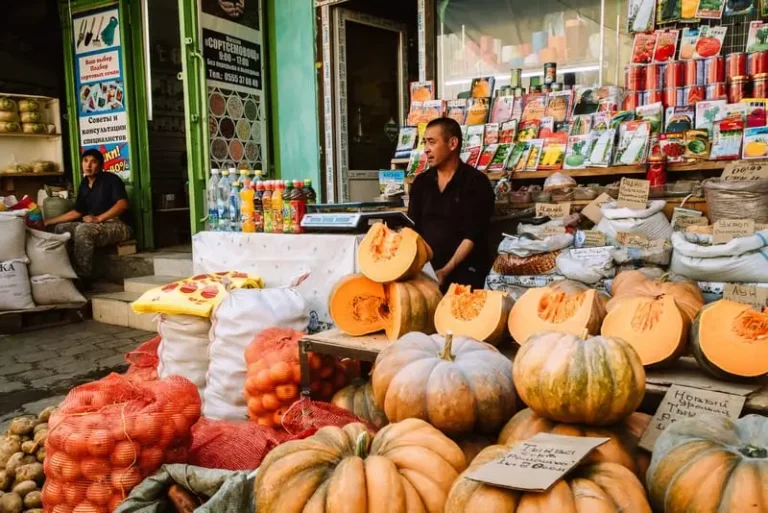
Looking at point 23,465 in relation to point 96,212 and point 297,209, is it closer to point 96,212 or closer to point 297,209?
point 297,209

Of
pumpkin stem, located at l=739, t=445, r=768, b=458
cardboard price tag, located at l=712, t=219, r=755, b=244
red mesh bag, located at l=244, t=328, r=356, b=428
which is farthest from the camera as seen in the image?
cardboard price tag, located at l=712, t=219, r=755, b=244

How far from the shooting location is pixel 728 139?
4.14 metres

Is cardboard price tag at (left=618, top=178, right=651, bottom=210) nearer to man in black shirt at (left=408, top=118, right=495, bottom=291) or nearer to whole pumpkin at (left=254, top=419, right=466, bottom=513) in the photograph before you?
man in black shirt at (left=408, top=118, right=495, bottom=291)

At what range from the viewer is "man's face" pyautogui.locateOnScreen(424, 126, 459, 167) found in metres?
4.16

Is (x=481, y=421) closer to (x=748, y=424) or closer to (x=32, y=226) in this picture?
(x=748, y=424)

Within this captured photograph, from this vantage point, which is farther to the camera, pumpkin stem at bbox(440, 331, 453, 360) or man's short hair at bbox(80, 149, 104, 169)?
man's short hair at bbox(80, 149, 104, 169)

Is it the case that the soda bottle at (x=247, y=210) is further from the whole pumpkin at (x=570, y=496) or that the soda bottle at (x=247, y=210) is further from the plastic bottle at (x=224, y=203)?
the whole pumpkin at (x=570, y=496)

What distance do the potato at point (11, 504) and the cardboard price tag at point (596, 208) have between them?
352cm

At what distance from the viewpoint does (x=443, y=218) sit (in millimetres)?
4270

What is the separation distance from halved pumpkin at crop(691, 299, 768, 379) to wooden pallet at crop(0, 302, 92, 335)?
20.7 feet

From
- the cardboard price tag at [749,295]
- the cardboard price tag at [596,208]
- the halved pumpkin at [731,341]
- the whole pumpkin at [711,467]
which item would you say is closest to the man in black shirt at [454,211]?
the cardboard price tag at [596,208]

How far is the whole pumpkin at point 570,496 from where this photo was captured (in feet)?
4.07

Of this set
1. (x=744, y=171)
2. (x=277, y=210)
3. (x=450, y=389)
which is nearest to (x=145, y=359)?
(x=277, y=210)

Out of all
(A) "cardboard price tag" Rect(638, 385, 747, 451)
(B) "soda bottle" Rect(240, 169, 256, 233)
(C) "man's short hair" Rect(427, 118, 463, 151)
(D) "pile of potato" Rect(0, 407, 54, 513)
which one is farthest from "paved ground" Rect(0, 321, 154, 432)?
(A) "cardboard price tag" Rect(638, 385, 747, 451)
